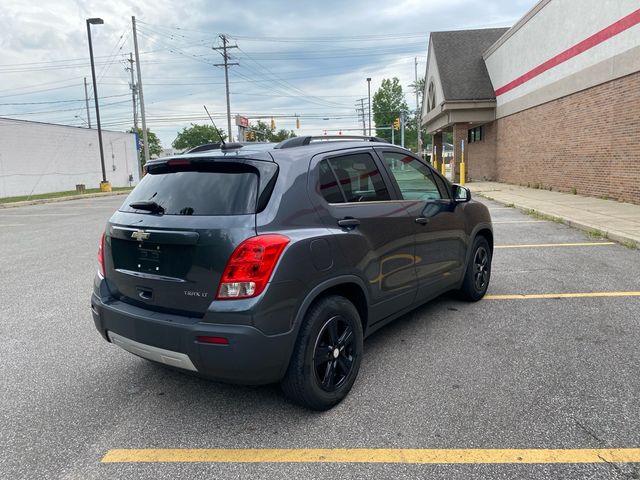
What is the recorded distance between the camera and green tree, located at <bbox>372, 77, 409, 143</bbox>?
86438 millimetres

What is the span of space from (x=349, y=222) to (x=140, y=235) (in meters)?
1.38

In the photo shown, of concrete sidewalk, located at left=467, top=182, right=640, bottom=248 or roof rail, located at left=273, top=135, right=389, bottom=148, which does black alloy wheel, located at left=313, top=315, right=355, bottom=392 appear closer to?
roof rail, located at left=273, top=135, right=389, bottom=148

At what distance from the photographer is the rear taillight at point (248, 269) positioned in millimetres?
2713

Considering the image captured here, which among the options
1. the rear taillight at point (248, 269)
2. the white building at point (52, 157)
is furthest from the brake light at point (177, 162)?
the white building at point (52, 157)

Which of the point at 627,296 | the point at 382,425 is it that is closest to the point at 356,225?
the point at 382,425

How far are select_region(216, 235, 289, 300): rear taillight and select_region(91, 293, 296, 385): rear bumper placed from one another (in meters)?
0.20

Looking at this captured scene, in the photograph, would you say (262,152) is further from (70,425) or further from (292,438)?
(70,425)

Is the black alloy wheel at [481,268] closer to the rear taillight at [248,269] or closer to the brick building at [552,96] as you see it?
the rear taillight at [248,269]

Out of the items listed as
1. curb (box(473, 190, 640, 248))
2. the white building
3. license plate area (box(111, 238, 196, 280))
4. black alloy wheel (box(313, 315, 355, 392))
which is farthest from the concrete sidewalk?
the white building

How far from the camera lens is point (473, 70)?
26797 mm

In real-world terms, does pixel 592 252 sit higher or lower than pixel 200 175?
lower

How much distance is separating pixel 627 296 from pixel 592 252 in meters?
2.54

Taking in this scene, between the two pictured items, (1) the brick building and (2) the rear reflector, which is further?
(1) the brick building

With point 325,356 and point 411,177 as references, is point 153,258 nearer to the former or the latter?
point 325,356
